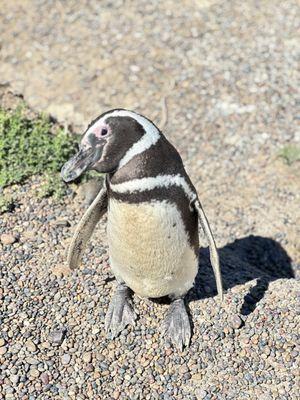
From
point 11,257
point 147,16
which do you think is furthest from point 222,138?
point 11,257

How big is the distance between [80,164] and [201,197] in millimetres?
2431

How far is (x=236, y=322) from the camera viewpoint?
12.8 feet

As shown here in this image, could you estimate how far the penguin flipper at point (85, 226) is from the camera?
372 cm

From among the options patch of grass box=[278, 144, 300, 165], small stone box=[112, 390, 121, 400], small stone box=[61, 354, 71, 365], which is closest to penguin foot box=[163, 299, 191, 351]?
small stone box=[112, 390, 121, 400]

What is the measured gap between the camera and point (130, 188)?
3285 millimetres

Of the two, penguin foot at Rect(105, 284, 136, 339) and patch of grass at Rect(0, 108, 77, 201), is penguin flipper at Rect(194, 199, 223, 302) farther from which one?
patch of grass at Rect(0, 108, 77, 201)

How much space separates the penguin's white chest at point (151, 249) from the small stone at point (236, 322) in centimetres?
29

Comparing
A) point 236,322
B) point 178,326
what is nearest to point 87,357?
point 178,326

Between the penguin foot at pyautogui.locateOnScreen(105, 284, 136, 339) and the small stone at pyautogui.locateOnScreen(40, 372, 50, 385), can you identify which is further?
the penguin foot at pyautogui.locateOnScreen(105, 284, 136, 339)

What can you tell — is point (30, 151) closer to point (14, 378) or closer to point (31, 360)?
point (31, 360)

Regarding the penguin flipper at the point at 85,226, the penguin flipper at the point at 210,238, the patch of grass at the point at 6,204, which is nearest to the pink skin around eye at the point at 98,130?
the penguin flipper at the point at 85,226

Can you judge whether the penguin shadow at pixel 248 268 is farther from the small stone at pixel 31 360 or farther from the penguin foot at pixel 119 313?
the small stone at pixel 31 360

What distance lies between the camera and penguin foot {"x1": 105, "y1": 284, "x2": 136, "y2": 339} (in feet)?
12.6

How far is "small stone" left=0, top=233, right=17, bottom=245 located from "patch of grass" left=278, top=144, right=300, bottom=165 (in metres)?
2.52
